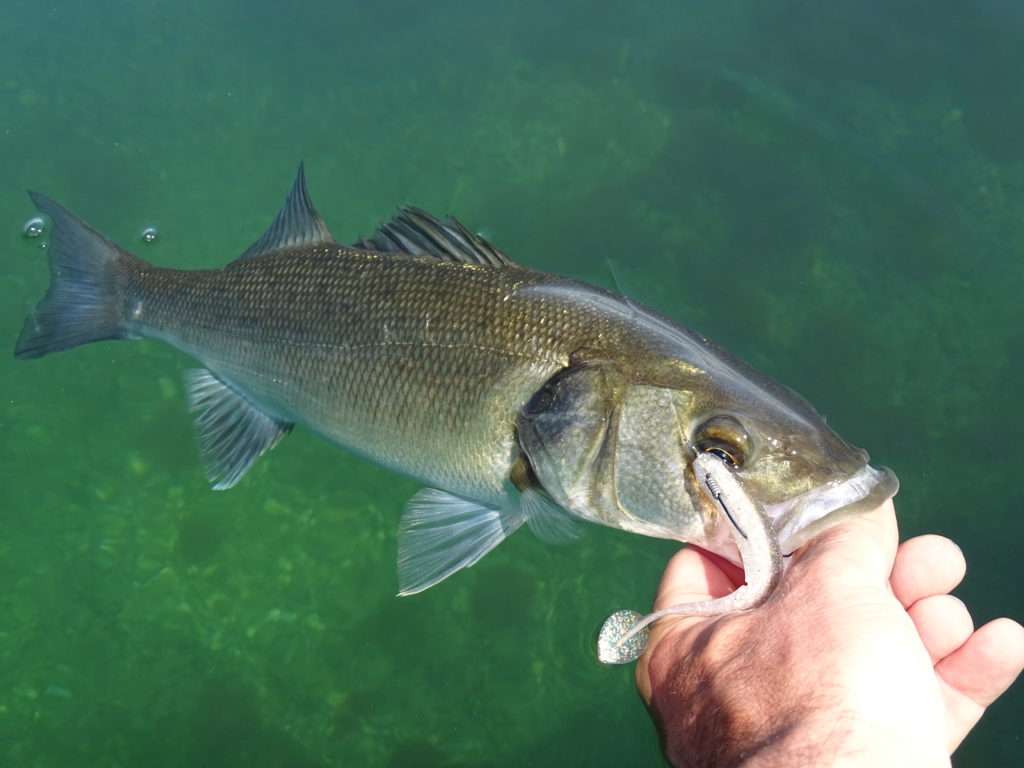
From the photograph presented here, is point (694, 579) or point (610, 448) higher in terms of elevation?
point (610, 448)

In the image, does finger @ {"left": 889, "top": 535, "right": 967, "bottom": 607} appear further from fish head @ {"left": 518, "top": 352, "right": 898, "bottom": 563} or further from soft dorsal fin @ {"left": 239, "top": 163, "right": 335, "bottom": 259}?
soft dorsal fin @ {"left": 239, "top": 163, "right": 335, "bottom": 259}

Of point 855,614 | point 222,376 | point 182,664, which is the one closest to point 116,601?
point 182,664

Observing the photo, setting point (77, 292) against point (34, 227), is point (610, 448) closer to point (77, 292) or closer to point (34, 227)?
point (77, 292)

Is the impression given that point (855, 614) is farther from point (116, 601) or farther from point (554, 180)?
point (554, 180)

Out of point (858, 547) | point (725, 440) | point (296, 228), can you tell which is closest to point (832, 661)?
point (858, 547)

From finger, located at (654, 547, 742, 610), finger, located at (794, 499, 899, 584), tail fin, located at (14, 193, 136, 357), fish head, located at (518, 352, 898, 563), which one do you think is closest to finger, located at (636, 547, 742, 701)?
finger, located at (654, 547, 742, 610)

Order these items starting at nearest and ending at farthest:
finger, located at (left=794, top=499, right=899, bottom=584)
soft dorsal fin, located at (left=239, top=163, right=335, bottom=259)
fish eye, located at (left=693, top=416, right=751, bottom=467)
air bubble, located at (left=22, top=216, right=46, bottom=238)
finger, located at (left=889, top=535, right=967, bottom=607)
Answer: finger, located at (left=794, top=499, right=899, bottom=584), fish eye, located at (left=693, top=416, right=751, bottom=467), finger, located at (left=889, top=535, right=967, bottom=607), soft dorsal fin, located at (left=239, top=163, right=335, bottom=259), air bubble, located at (left=22, top=216, right=46, bottom=238)

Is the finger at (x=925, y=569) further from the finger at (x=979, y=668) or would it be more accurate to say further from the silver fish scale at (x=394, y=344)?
the silver fish scale at (x=394, y=344)
